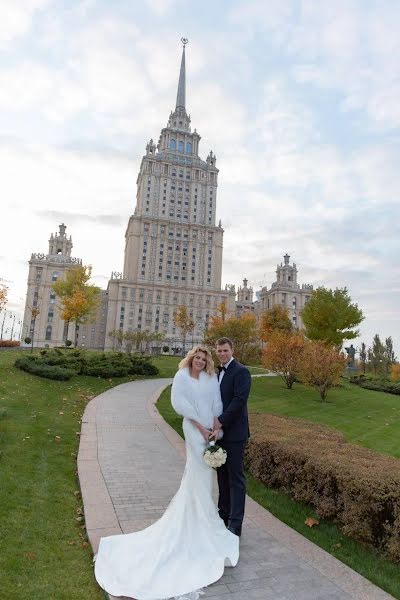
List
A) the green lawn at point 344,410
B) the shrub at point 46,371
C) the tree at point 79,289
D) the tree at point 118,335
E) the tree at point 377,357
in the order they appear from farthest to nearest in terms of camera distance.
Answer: the tree at point 118,335, the tree at point 377,357, the tree at point 79,289, the shrub at point 46,371, the green lawn at point 344,410

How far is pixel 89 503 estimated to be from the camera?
21.3 ft

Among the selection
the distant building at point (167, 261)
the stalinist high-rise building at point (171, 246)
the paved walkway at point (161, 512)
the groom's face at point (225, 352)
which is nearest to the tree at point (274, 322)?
the paved walkway at point (161, 512)

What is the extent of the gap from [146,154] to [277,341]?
111018 mm

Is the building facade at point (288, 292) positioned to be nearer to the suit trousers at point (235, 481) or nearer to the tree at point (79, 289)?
the tree at point (79, 289)

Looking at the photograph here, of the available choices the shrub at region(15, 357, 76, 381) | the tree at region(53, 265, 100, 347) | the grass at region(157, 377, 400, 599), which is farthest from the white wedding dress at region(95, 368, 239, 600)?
the tree at region(53, 265, 100, 347)

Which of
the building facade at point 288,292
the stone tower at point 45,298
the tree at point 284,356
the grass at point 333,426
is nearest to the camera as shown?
the grass at point 333,426

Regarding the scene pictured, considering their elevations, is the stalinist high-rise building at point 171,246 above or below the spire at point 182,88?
below

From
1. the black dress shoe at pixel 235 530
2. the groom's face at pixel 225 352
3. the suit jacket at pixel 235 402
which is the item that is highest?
the groom's face at pixel 225 352

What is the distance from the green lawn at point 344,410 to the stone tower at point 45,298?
299 ft

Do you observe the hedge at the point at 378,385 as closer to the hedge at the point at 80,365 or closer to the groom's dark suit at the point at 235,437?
the hedge at the point at 80,365

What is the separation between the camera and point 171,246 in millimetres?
119250

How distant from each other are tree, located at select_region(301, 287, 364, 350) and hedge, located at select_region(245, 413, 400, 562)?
29.9 meters

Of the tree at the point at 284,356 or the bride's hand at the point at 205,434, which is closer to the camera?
the bride's hand at the point at 205,434

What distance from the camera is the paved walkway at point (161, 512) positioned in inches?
170
